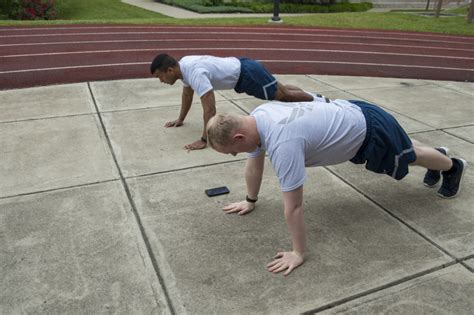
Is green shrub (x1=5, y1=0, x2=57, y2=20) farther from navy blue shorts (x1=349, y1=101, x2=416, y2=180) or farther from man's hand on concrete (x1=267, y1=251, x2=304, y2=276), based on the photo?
man's hand on concrete (x1=267, y1=251, x2=304, y2=276)

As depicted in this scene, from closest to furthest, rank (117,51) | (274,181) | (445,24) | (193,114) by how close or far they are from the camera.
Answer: (274,181) < (193,114) < (117,51) < (445,24)

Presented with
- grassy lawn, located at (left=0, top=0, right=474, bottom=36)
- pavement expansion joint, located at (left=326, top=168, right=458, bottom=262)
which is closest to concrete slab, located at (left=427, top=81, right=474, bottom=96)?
pavement expansion joint, located at (left=326, top=168, right=458, bottom=262)

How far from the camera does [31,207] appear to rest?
358 centimetres

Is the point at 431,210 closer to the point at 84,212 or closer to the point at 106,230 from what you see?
the point at 106,230

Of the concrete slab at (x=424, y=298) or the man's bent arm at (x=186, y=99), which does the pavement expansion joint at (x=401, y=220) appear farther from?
the man's bent arm at (x=186, y=99)

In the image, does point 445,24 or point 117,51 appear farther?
point 445,24

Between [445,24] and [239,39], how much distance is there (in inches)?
375

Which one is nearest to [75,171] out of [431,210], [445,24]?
[431,210]

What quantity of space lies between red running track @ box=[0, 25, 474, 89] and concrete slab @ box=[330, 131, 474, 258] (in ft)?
15.5

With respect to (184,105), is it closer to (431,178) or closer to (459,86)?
(431,178)

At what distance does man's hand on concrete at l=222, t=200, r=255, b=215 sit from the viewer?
3.53 metres

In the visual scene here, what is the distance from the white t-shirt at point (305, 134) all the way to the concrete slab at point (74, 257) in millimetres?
1059

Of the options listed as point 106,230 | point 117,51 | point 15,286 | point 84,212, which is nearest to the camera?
point 15,286

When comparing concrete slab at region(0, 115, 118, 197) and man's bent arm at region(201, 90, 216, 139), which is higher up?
man's bent arm at region(201, 90, 216, 139)
